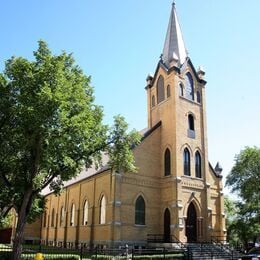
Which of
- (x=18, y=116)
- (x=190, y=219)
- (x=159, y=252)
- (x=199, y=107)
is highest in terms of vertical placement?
(x=199, y=107)

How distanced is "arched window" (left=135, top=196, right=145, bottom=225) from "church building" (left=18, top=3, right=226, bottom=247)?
88 millimetres

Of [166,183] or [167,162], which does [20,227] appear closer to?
[166,183]

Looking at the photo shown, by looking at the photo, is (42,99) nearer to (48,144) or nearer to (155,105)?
(48,144)

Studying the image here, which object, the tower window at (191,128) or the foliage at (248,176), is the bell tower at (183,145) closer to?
the tower window at (191,128)

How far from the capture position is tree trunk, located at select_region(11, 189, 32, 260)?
60.4ft

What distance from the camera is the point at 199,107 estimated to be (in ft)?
116

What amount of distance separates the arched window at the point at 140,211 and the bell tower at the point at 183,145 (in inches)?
82.3

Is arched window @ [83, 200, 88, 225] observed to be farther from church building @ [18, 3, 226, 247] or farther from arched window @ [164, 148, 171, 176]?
arched window @ [164, 148, 171, 176]

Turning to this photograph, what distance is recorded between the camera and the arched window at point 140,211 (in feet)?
98.5

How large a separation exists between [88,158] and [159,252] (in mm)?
9228

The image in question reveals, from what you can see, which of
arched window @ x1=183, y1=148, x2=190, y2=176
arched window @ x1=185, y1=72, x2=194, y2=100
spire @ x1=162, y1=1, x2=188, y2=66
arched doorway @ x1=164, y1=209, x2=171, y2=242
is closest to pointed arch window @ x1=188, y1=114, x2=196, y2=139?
arched window @ x1=183, y1=148, x2=190, y2=176

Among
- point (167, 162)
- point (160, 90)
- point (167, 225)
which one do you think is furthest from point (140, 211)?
point (160, 90)

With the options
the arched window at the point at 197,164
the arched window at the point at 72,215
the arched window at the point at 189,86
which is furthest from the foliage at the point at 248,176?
the arched window at the point at 72,215

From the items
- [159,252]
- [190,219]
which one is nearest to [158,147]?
[190,219]
